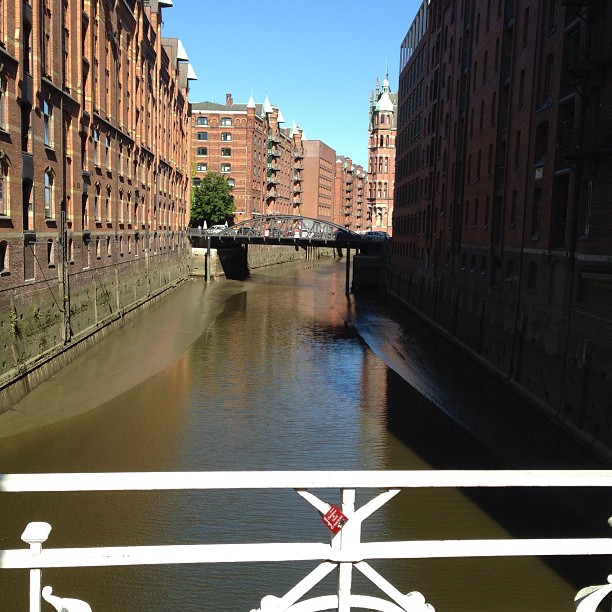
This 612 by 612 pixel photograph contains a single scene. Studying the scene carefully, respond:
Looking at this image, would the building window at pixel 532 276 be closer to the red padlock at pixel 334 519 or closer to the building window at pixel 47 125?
the building window at pixel 47 125

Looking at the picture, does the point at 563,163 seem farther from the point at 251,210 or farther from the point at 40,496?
the point at 251,210

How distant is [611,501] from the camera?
47.3 feet

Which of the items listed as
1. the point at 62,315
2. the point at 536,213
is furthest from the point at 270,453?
the point at 62,315

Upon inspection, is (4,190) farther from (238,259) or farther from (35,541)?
(238,259)

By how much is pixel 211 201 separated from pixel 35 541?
3343 inches

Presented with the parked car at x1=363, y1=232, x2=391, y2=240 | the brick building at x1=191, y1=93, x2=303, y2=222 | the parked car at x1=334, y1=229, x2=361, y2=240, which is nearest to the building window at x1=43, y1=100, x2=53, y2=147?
the parked car at x1=334, y1=229, x2=361, y2=240

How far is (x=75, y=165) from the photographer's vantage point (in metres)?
31.3

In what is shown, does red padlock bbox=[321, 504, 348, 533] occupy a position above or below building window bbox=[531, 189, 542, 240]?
below

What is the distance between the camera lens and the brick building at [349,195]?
168 meters

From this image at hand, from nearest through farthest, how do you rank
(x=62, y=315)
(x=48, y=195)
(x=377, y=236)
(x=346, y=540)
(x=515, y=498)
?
(x=346, y=540)
(x=515, y=498)
(x=48, y=195)
(x=62, y=315)
(x=377, y=236)

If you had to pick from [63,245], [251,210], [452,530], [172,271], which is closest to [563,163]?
[452,530]

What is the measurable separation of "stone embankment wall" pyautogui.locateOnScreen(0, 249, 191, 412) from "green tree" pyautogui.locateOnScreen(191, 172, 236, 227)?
138ft

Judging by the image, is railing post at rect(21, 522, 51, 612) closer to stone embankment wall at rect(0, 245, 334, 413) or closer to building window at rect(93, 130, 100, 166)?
stone embankment wall at rect(0, 245, 334, 413)

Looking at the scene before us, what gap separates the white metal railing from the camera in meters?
2.92
